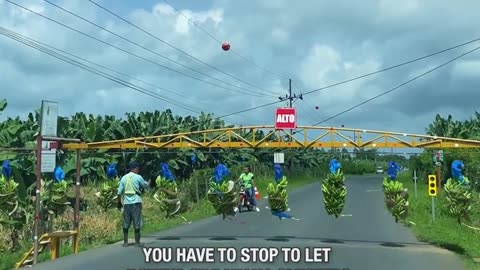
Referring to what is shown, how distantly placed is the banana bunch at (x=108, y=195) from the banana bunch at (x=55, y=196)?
339cm

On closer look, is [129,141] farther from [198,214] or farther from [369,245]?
[198,214]

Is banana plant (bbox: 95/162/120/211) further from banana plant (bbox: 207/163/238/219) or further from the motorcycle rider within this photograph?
banana plant (bbox: 207/163/238/219)

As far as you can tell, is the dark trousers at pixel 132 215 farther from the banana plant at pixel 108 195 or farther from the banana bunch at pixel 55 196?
the banana plant at pixel 108 195

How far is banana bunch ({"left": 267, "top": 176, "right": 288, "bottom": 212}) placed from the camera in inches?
663

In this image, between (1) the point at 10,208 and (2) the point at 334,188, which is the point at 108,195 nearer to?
(1) the point at 10,208

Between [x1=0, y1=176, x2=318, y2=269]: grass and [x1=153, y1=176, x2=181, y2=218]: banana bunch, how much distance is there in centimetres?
45

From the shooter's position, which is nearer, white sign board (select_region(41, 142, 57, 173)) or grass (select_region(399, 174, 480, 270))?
white sign board (select_region(41, 142, 57, 173))

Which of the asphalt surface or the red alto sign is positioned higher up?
the red alto sign

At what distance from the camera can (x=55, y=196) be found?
18.3 meters

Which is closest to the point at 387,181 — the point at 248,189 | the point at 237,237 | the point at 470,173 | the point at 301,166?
the point at 237,237

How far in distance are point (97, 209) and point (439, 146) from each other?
1302 centimetres

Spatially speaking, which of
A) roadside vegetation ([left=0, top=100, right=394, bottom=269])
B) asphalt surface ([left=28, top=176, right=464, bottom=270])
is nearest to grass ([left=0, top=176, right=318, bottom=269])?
roadside vegetation ([left=0, top=100, right=394, bottom=269])

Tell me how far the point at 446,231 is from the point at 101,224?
10.6m

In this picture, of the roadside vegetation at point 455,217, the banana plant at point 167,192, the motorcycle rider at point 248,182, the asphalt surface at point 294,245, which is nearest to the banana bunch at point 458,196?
the roadside vegetation at point 455,217
